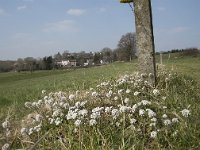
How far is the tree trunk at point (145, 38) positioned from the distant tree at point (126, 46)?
103406mm

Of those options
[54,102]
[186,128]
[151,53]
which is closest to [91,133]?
[186,128]

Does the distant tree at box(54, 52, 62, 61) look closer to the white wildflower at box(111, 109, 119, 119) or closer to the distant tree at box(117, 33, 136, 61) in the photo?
the distant tree at box(117, 33, 136, 61)

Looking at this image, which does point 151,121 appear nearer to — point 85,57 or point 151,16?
point 151,16

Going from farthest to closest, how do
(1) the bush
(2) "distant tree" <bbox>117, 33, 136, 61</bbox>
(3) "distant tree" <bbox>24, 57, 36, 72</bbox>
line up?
(3) "distant tree" <bbox>24, 57, 36, 72</bbox>
(2) "distant tree" <bbox>117, 33, 136, 61</bbox>
(1) the bush

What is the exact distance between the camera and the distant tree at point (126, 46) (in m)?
116

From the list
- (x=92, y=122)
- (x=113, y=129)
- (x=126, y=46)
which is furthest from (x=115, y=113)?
(x=126, y=46)

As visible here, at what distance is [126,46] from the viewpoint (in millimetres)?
119125

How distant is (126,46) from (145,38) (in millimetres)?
110420

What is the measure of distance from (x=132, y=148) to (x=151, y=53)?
5697 millimetres

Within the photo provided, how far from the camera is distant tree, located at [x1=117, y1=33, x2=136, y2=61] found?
11556 centimetres

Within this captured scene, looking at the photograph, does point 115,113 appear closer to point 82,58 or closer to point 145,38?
point 145,38

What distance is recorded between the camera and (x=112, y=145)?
13.2 feet

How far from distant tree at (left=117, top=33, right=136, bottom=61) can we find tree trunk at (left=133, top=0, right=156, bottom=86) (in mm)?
103406

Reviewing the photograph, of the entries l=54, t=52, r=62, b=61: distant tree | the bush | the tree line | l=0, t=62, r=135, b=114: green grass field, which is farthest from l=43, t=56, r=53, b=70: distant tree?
the bush
